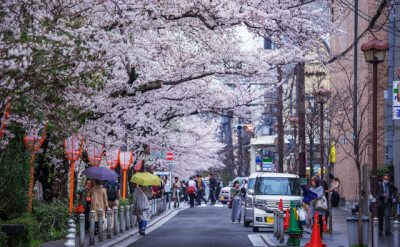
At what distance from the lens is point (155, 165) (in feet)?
181

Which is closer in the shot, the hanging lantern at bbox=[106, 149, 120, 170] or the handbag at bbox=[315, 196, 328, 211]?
the handbag at bbox=[315, 196, 328, 211]

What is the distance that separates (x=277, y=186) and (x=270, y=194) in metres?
0.39

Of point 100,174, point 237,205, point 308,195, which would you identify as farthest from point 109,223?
point 237,205

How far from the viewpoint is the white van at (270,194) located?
75.6 feet

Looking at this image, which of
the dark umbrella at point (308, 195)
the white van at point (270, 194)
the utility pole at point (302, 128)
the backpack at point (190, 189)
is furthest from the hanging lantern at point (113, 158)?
the backpack at point (190, 189)

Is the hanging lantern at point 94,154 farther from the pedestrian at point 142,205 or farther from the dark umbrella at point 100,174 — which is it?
the pedestrian at point 142,205

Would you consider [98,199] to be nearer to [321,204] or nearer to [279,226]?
[279,226]

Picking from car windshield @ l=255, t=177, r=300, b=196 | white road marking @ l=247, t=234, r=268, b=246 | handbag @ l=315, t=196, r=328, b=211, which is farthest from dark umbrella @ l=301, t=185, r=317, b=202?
car windshield @ l=255, t=177, r=300, b=196

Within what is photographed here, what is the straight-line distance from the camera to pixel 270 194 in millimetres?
23516

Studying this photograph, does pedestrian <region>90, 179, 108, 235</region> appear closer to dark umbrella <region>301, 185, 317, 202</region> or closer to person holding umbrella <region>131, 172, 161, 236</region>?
person holding umbrella <region>131, 172, 161, 236</region>

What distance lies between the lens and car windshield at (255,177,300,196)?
23.5m

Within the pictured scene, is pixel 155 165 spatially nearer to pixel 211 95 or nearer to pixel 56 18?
pixel 211 95

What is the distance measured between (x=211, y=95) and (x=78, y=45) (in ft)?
54.4

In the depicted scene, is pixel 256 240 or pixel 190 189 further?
pixel 190 189
